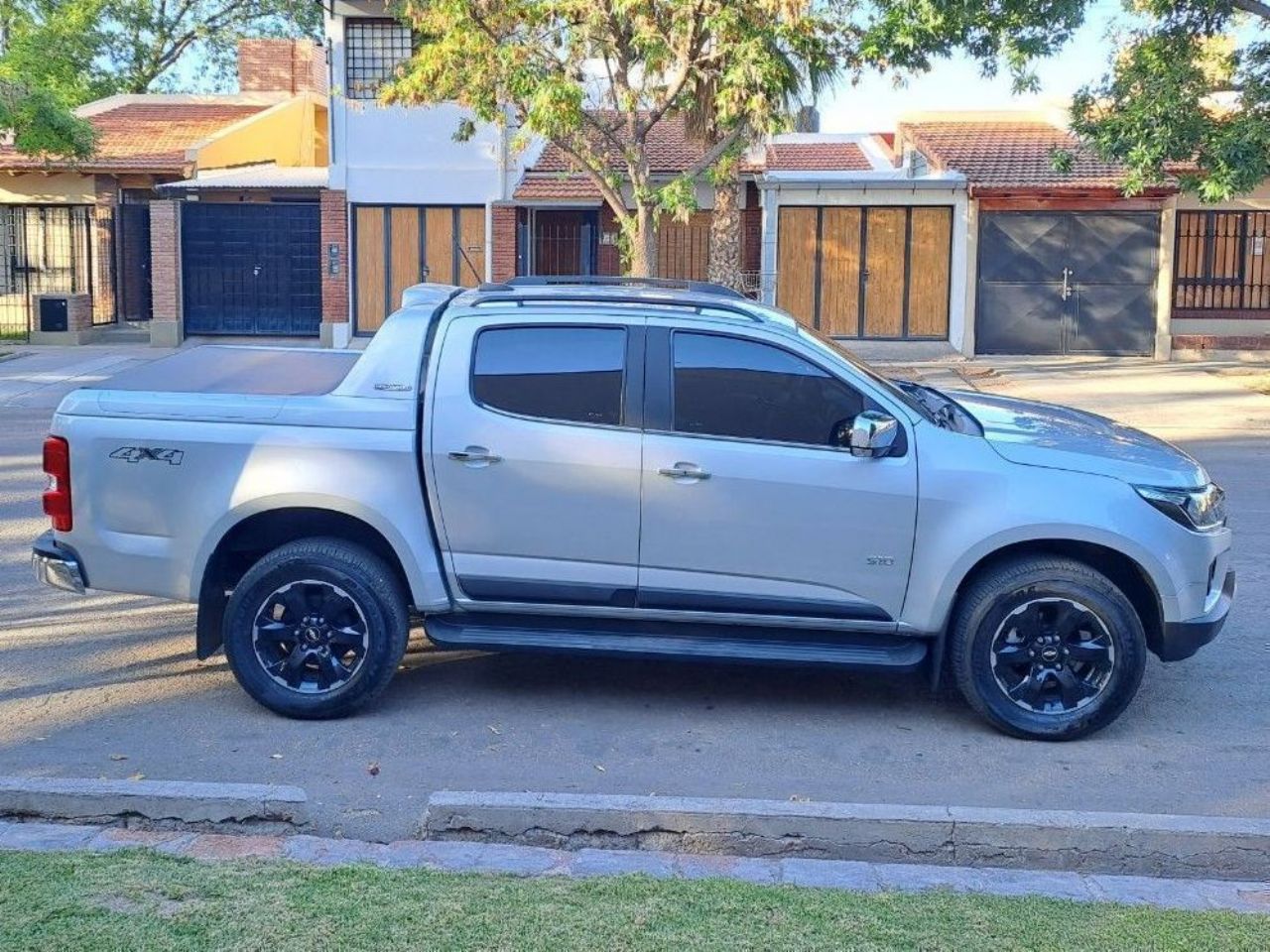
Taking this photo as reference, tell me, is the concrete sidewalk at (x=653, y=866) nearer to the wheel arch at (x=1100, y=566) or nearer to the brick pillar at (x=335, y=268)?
the wheel arch at (x=1100, y=566)

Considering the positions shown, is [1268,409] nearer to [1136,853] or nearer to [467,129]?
[467,129]

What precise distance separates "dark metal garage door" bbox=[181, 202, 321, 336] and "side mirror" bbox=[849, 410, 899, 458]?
22.1 m

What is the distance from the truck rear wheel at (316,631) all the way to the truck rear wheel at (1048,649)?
2.50m

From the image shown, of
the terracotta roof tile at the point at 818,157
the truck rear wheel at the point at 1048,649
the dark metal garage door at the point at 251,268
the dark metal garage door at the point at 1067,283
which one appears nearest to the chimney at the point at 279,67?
the dark metal garage door at the point at 251,268

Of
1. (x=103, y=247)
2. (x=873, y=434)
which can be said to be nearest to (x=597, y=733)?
(x=873, y=434)

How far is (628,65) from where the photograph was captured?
1858 centimetres

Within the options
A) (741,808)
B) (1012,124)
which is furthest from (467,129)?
(741,808)

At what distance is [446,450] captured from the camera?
21.1 feet

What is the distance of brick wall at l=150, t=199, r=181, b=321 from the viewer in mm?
26750

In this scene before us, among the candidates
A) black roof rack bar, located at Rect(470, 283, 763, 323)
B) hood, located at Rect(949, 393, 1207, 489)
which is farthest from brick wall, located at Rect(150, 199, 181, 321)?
hood, located at Rect(949, 393, 1207, 489)

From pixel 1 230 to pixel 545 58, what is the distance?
15913 mm

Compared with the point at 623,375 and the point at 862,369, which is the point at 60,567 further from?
the point at 862,369

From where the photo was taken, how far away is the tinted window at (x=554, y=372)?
6512mm

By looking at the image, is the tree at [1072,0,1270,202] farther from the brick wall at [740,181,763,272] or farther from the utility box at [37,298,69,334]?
the utility box at [37,298,69,334]
